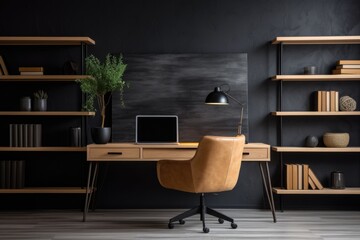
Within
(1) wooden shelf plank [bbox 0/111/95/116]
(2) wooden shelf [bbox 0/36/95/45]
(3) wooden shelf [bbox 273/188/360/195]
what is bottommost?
Result: (3) wooden shelf [bbox 273/188/360/195]

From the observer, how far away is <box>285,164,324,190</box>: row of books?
566 cm

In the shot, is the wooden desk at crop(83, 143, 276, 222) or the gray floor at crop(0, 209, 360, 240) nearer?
the gray floor at crop(0, 209, 360, 240)

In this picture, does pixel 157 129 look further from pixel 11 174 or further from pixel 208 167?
pixel 11 174

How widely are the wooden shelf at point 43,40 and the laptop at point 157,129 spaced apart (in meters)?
1.03

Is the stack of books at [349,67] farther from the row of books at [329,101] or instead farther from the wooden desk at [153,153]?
the wooden desk at [153,153]

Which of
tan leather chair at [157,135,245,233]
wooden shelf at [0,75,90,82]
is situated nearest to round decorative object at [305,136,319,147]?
tan leather chair at [157,135,245,233]

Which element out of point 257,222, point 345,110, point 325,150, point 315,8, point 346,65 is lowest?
point 257,222

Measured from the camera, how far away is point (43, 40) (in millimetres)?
5613

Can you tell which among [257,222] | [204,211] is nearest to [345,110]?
[257,222]

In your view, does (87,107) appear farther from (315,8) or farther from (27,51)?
(315,8)

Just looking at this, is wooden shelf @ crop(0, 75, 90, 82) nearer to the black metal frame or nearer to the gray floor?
the gray floor

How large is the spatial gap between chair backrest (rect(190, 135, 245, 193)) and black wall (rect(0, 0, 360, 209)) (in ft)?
4.19

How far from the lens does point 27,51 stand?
19.6 feet

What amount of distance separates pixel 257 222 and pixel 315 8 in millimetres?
2520
